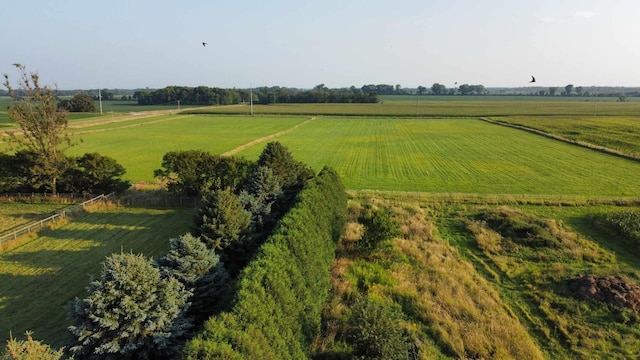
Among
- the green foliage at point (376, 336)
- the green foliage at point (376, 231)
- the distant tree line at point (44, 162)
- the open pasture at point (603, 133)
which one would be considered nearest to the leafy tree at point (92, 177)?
the distant tree line at point (44, 162)

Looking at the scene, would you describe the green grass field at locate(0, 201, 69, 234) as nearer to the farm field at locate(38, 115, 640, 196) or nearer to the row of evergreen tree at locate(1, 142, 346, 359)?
the farm field at locate(38, 115, 640, 196)

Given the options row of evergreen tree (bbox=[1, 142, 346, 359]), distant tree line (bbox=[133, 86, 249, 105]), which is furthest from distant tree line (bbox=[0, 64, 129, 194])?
distant tree line (bbox=[133, 86, 249, 105])

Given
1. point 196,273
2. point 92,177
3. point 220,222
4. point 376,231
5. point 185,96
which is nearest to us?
point 196,273

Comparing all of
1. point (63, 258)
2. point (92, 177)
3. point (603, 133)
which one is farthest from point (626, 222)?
point (603, 133)

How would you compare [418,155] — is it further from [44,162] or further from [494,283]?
[44,162]

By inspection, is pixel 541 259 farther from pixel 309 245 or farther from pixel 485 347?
pixel 309 245
